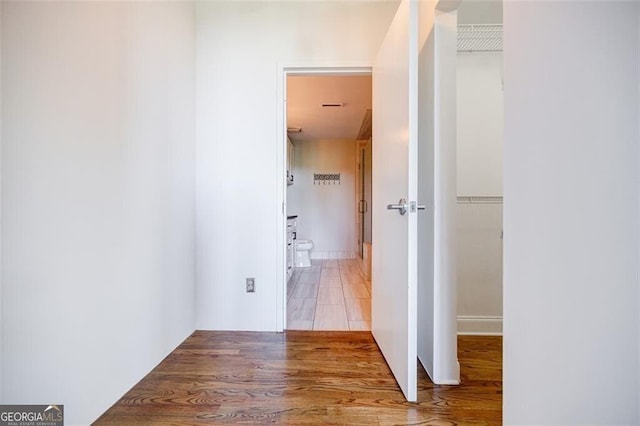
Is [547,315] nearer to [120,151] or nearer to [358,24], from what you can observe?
[120,151]

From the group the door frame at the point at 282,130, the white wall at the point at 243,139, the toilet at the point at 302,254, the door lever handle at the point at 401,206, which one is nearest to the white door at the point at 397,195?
the door lever handle at the point at 401,206

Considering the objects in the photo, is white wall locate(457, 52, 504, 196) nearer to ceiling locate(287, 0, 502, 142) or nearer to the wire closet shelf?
the wire closet shelf

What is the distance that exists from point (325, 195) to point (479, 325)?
4.00m

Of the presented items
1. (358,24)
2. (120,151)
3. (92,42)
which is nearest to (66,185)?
(120,151)

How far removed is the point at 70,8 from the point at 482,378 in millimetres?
2493

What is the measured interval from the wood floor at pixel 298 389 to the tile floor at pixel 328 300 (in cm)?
34

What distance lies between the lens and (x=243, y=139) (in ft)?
6.88

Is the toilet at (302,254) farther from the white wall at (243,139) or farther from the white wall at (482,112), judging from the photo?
the white wall at (482,112)

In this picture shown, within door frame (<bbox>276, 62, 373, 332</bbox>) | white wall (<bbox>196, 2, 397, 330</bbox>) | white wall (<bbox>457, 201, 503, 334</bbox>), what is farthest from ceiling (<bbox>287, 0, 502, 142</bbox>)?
white wall (<bbox>457, 201, 503, 334</bbox>)

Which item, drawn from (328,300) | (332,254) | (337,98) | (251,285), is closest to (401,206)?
(251,285)

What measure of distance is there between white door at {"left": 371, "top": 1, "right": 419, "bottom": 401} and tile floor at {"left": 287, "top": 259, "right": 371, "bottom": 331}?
0.47m

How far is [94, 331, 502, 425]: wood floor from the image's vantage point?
119cm

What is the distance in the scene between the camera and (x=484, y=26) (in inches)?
75.0

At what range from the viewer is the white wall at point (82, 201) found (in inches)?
37.3
